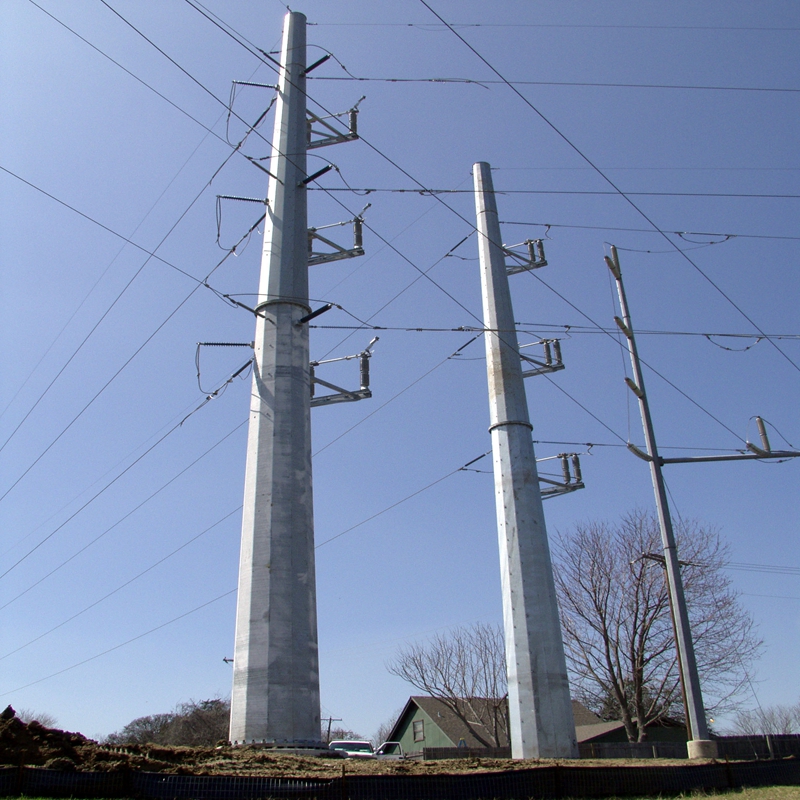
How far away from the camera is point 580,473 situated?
68.1 ft

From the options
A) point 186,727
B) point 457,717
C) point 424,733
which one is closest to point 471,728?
point 457,717

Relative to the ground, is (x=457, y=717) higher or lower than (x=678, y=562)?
lower

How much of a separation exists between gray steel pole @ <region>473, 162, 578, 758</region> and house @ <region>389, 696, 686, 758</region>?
24.7 meters

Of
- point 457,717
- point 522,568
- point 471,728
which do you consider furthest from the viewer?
point 457,717

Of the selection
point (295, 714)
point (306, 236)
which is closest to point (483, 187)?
point (306, 236)

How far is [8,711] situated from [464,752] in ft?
86.0

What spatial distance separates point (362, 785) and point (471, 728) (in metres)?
34.2

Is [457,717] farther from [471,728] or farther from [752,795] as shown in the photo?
[752,795]

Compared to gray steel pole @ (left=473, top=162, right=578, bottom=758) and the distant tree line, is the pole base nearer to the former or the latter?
gray steel pole @ (left=473, top=162, right=578, bottom=758)

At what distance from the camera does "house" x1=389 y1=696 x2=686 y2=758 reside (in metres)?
40.4

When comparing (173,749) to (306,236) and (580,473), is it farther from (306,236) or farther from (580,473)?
(580,473)

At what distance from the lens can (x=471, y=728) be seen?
1551 inches

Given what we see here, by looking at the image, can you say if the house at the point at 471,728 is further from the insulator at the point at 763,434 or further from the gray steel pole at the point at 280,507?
the gray steel pole at the point at 280,507

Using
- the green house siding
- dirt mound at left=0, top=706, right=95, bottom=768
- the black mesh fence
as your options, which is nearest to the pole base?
the black mesh fence
